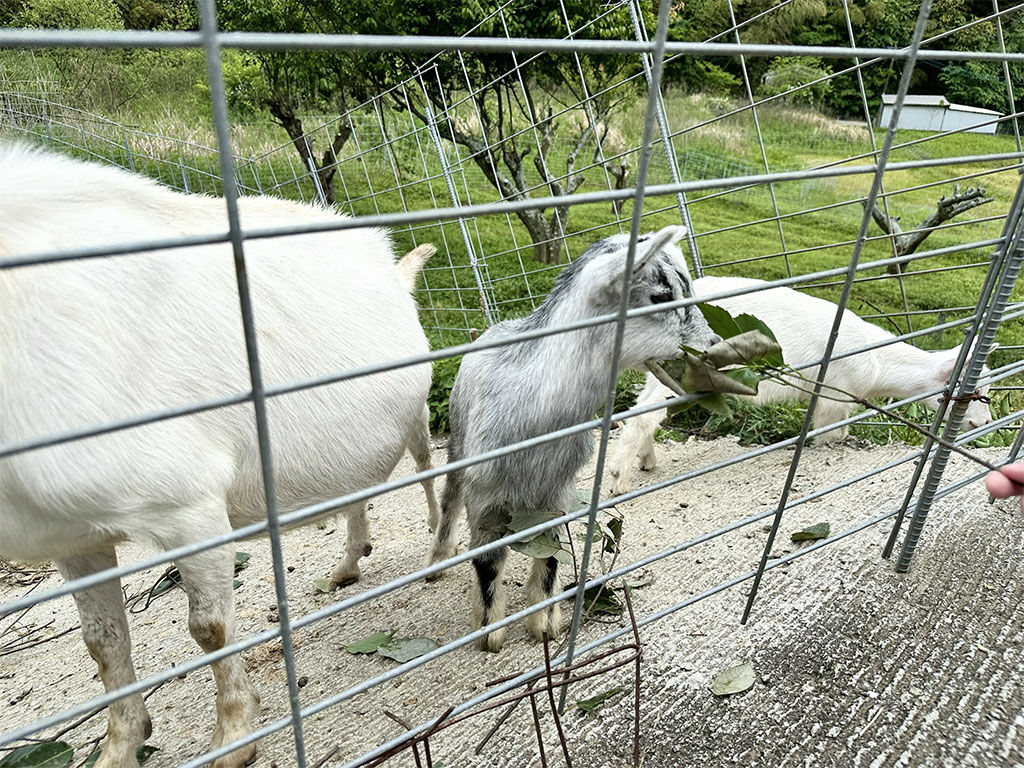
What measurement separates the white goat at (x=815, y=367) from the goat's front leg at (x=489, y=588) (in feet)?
6.49

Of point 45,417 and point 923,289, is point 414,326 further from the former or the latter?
point 923,289

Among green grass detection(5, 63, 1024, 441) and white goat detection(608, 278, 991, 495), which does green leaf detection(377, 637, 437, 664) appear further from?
green grass detection(5, 63, 1024, 441)

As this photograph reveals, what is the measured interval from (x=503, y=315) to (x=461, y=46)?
6482 millimetres

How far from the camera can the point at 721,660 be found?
7.18ft

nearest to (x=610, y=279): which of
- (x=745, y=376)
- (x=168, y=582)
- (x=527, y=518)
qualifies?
(x=745, y=376)

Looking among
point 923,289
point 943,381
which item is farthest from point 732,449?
point 923,289

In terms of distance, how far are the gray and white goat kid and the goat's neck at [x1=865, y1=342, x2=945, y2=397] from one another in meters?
2.97

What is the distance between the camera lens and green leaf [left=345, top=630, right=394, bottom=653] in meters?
2.53

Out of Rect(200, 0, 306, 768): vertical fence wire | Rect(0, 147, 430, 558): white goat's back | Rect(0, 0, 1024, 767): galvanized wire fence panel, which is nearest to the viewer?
A: Rect(200, 0, 306, 768): vertical fence wire

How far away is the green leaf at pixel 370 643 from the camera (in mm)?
2528

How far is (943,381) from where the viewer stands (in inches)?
187

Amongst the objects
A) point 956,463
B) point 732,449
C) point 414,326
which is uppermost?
point 414,326

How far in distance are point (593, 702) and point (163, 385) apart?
144cm

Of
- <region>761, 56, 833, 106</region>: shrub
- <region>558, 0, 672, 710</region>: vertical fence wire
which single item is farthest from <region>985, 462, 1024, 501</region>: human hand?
<region>761, 56, 833, 106</region>: shrub
